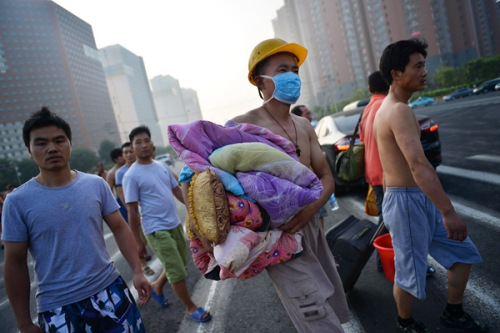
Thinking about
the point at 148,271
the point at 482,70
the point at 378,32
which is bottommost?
the point at 148,271

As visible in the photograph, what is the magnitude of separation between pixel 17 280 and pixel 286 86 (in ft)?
7.01

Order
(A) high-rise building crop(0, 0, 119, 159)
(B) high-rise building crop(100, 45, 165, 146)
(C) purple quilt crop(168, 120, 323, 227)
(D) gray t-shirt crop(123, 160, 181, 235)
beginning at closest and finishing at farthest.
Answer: (C) purple quilt crop(168, 120, 323, 227)
(D) gray t-shirt crop(123, 160, 181, 235)
(A) high-rise building crop(0, 0, 119, 159)
(B) high-rise building crop(100, 45, 165, 146)

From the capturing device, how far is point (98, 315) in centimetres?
201

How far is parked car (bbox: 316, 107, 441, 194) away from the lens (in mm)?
5488

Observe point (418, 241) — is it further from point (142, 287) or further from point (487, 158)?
point (487, 158)

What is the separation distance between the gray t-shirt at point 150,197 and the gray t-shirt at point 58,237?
61.1 inches

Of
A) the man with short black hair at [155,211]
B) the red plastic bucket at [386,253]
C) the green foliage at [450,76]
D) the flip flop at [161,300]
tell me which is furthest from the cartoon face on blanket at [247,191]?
the green foliage at [450,76]

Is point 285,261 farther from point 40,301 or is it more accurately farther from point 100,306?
point 40,301

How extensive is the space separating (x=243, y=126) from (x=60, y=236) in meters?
1.43

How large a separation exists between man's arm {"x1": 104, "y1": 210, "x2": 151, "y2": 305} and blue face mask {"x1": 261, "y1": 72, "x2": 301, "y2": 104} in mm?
Result: 1542

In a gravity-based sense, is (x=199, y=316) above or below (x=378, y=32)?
below

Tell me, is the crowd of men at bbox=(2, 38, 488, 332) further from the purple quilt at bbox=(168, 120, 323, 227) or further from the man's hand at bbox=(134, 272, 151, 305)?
the purple quilt at bbox=(168, 120, 323, 227)

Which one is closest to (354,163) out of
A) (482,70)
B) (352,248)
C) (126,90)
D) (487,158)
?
(352,248)

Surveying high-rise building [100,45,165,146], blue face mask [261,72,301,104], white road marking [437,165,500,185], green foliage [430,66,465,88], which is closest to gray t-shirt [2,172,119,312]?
blue face mask [261,72,301,104]
